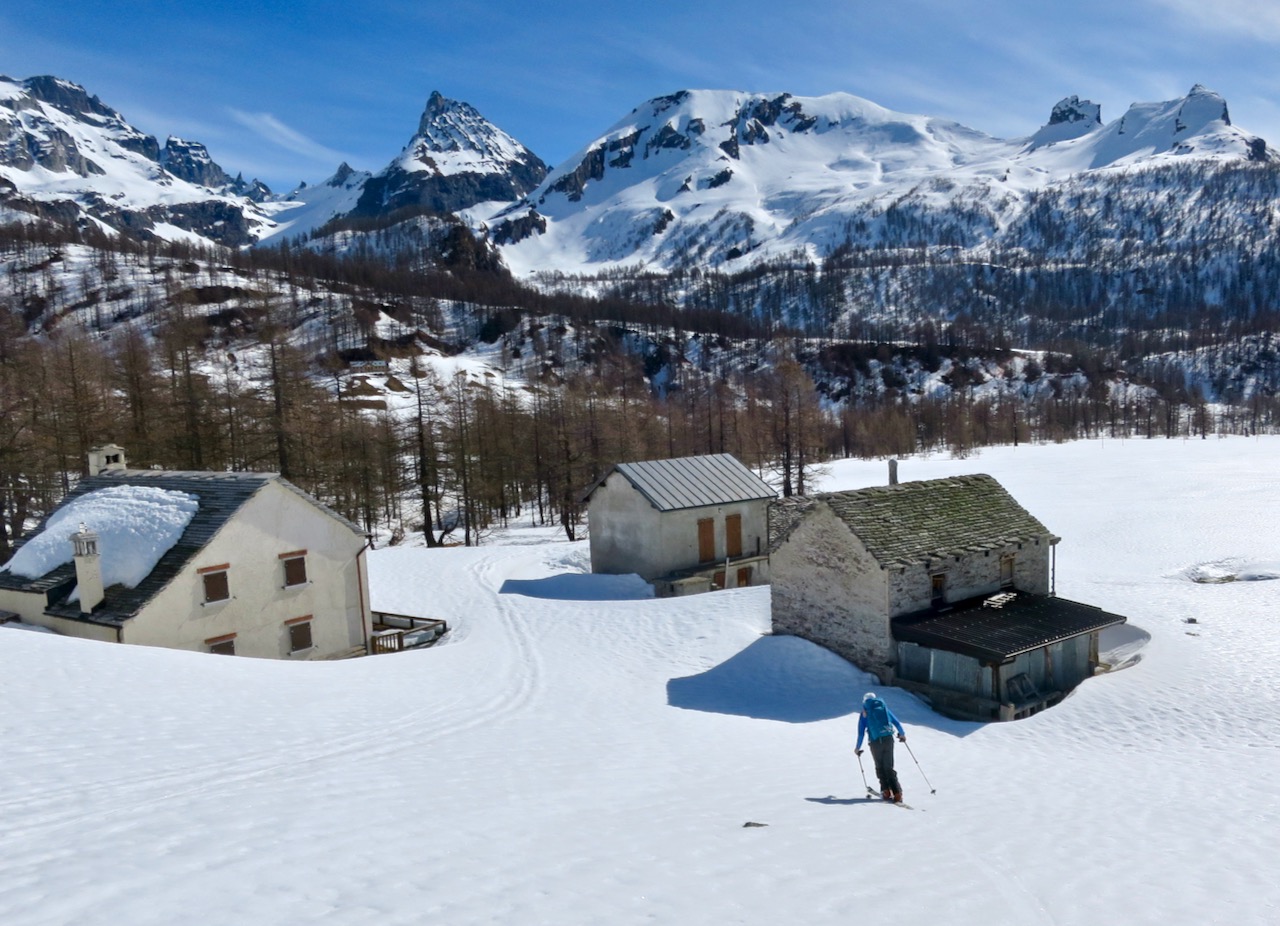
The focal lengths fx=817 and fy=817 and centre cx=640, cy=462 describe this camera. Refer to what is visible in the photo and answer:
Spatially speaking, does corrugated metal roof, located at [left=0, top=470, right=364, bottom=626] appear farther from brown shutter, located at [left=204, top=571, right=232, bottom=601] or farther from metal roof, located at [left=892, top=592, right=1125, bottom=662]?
metal roof, located at [left=892, top=592, right=1125, bottom=662]

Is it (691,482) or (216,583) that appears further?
(691,482)

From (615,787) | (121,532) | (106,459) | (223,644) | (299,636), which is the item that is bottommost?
(299,636)

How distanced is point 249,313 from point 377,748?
141346 millimetres

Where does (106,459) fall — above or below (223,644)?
above

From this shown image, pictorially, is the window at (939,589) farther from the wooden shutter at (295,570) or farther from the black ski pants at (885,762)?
the wooden shutter at (295,570)

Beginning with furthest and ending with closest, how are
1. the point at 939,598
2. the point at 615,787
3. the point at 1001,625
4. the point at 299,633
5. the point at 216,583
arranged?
the point at 299,633
the point at 939,598
the point at 216,583
the point at 1001,625
the point at 615,787

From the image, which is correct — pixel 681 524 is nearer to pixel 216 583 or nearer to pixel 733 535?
pixel 733 535

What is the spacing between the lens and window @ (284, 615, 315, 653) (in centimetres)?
2479

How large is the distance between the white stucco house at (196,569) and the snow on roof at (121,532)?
1.3 inches

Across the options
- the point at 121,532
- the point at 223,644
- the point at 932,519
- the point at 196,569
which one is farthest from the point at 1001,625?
the point at 121,532

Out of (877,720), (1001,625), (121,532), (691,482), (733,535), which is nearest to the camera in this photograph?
(877,720)

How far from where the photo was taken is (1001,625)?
22.0 meters

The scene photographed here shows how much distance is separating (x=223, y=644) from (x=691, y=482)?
63.7 ft

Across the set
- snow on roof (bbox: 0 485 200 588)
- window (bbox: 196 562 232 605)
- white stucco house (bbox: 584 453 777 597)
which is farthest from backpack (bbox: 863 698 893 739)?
white stucco house (bbox: 584 453 777 597)
